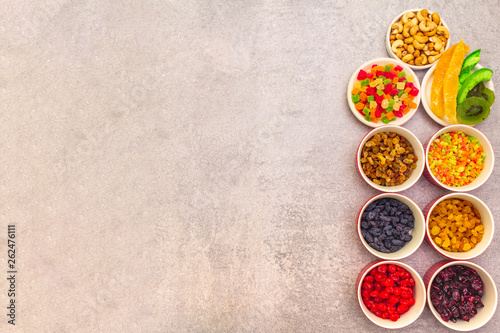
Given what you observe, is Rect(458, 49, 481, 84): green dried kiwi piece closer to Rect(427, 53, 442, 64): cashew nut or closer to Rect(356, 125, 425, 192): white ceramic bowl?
Rect(427, 53, 442, 64): cashew nut

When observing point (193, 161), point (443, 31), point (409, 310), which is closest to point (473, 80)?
point (443, 31)

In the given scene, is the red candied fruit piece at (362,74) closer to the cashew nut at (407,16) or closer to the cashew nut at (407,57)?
the cashew nut at (407,57)

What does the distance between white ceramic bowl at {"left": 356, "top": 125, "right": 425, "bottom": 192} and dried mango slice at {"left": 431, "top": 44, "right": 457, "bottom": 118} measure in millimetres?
210

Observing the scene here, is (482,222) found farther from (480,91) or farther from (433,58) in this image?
(433,58)

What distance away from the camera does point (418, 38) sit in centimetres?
160

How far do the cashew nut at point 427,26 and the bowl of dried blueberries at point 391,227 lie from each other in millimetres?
831

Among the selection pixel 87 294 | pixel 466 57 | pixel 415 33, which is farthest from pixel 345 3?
pixel 87 294

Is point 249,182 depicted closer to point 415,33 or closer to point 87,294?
point 87,294

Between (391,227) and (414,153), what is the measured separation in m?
0.38

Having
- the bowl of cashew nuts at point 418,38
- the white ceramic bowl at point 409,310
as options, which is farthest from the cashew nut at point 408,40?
the white ceramic bowl at point 409,310

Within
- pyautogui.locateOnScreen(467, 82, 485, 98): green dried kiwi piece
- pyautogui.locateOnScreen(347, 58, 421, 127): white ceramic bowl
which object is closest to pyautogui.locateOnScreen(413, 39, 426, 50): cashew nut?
pyautogui.locateOnScreen(347, 58, 421, 127): white ceramic bowl

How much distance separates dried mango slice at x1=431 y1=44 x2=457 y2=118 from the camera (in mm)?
1559

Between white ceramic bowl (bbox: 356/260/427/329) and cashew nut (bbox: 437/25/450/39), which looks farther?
cashew nut (bbox: 437/25/450/39)

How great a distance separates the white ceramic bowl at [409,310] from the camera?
4.90ft
